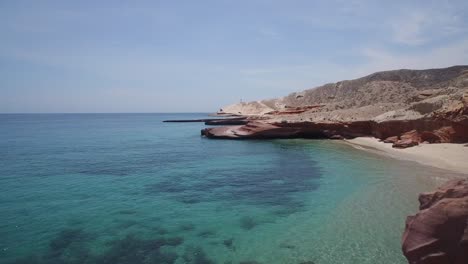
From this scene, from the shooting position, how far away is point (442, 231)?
5.09 meters

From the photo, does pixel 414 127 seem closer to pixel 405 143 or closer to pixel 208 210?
pixel 405 143

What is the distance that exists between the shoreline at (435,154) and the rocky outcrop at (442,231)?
15.6 m

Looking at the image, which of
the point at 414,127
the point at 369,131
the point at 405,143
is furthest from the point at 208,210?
the point at 369,131

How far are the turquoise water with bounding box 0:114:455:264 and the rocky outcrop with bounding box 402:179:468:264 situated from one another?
348cm

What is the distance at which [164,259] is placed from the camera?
8586mm

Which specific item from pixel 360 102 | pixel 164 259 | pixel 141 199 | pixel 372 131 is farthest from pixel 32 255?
pixel 360 102

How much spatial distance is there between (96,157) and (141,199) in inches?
579

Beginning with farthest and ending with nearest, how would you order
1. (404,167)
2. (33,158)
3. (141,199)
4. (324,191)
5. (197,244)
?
(33,158) < (404,167) < (324,191) < (141,199) < (197,244)

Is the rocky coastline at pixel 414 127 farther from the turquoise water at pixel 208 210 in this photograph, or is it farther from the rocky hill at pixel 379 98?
the turquoise water at pixel 208 210

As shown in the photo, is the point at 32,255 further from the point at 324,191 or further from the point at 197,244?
the point at 324,191

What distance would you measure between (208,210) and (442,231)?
29.8 ft

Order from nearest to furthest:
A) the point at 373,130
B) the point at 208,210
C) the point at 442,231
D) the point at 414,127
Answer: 1. the point at 442,231
2. the point at 208,210
3. the point at 414,127
4. the point at 373,130

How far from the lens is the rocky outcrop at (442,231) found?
15.9ft

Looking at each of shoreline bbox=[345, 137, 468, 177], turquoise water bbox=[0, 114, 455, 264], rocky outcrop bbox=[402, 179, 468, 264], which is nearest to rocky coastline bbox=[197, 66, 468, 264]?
rocky outcrop bbox=[402, 179, 468, 264]
